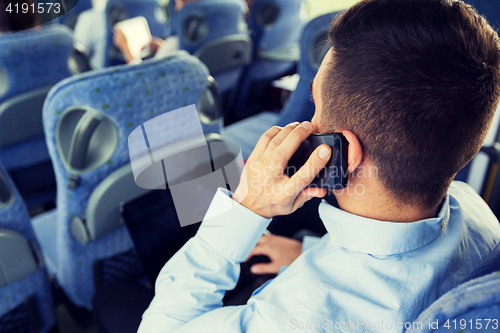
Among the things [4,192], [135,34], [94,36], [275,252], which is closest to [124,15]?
[94,36]

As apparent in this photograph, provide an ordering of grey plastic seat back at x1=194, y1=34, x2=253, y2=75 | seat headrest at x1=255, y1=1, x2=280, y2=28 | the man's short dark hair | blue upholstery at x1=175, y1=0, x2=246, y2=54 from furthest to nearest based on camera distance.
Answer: seat headrest at x1=255, y1=1, x2=280, y2=28
grey plastic seat back at x1=194, y1=34, x2=253, y2=75
blue upholstery at x1=175, y1=0, x2=246, y2=54
the man's short dark hair

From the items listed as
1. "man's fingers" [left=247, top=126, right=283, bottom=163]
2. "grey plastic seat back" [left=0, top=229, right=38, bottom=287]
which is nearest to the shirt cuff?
"man's fingers" [left=247, top=126, right=283, bottom=163]

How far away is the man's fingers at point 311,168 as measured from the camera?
0.50 meters

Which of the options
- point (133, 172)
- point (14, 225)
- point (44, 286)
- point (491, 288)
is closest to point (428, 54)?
point (491, 288)

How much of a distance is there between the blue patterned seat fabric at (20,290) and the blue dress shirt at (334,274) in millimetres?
393

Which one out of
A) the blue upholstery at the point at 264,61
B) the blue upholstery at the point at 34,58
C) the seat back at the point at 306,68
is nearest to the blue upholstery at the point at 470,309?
the seat back at the point at 306,68

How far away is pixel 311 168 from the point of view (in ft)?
1.71

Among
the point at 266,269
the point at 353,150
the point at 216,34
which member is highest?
the point at 216,34

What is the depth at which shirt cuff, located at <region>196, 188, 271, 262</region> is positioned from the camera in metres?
0.59

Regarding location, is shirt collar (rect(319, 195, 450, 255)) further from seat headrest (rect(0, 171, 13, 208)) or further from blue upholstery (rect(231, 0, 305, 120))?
blue upholstery (rect(231, 0, 305, 120))

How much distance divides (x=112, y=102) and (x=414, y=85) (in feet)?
1.71

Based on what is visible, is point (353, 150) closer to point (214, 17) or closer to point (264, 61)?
point (214, 17)

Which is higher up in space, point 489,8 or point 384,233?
point 489,8

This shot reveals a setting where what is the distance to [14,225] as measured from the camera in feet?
2.43
